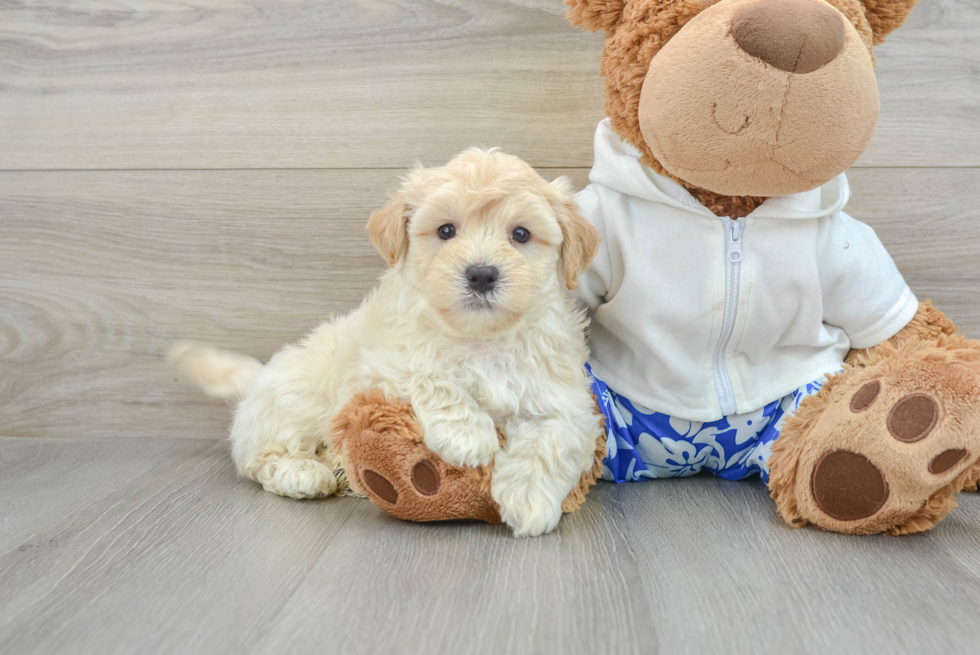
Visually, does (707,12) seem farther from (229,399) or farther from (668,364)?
(229,399)

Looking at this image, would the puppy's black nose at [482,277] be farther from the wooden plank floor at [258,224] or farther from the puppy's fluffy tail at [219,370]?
the puppy's fluffy tail at [219,370]

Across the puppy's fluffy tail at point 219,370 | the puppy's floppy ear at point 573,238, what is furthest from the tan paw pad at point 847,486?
the puppy's fluffy tail at point 219,370

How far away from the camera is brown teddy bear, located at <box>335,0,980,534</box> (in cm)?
87

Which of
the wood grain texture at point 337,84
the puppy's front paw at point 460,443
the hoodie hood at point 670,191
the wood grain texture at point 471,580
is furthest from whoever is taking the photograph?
the wood grain texture at point 337,84

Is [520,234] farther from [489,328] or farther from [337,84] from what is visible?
[337,84]

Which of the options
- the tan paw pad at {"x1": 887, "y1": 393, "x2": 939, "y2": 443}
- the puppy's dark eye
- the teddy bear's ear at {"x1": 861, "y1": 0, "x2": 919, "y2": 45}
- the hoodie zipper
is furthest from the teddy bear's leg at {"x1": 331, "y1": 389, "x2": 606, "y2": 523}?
the teddy bear's ear at {"x1": 861, "y1": 0, "x2": 919, "y2": 45}

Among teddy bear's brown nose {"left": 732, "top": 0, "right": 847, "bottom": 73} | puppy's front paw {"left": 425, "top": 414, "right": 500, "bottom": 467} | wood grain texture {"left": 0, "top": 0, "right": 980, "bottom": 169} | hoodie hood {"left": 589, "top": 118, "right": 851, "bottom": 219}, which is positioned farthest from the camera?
wood grain texture {"left": 0, "top": 0, "right": 980, "bottom": 169}

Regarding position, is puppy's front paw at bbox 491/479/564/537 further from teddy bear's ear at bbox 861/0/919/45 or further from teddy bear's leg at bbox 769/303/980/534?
teddy bear's ear at bbox 861/0/919/45

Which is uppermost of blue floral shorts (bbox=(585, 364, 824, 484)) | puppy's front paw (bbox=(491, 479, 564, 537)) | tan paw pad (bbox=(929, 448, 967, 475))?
tan paw pad (bbox=(929, 448, 967, 475))

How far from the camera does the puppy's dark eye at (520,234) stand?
0.96 m

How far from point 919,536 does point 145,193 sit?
1.40m

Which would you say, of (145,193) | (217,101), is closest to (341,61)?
(217,101)

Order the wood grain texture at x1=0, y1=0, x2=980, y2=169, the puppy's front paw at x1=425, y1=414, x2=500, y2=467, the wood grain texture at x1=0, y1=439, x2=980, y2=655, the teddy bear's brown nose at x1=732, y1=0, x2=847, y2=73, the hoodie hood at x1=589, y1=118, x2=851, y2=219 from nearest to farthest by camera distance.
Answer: the wood grain texture at x1=0, y1=439, x2=980, y2=655
the teddy bear's brown nose at x1=732, y1=0, x2=847, y2=73
the puppy's front paw at x1=425, y1=414, x2=500, y2=467
the hoodie hood at x1=589, y1=118, x2=851, y2=219
the wood grain texture at x1=0, y1=0, x2=980, y2=169

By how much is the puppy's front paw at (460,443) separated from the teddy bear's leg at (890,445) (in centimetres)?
40
